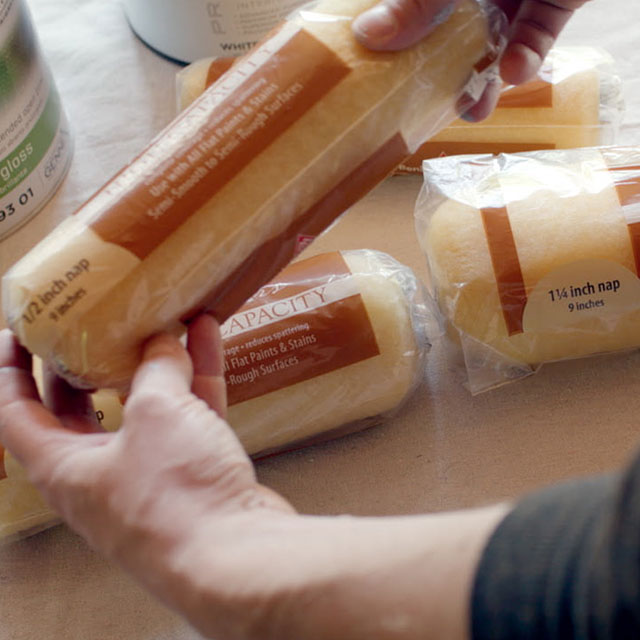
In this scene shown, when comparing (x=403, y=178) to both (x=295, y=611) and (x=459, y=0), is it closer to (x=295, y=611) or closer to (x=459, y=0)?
(x=459, y=0)


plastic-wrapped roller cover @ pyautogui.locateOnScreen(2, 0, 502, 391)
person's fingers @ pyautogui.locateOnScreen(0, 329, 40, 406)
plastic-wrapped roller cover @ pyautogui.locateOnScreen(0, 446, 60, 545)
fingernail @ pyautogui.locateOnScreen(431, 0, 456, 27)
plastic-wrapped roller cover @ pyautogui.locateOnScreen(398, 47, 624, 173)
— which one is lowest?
plastic-wrapped roller cover @ pyautogui.locateOnScreen(0, 446, 60, 545)

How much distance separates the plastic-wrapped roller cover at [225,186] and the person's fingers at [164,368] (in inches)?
0.4

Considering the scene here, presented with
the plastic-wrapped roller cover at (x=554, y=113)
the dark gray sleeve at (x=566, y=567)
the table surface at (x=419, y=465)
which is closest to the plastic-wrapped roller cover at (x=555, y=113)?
the plastic-wrapped roller cover at (x=554, y=113)

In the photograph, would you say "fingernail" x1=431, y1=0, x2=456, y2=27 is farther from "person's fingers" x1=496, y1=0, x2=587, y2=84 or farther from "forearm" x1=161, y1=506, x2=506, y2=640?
"forearm" x1=161, y1=506, x2=506, y2=640

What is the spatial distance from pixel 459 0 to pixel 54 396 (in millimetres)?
337

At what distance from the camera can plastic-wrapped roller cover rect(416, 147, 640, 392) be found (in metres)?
0.56

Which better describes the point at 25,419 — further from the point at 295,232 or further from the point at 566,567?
the point at 566,567

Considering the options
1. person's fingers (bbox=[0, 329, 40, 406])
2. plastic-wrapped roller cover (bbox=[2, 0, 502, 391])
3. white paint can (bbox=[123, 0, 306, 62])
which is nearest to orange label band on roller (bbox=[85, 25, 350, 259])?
plastic-wrapped roller cover (bbox=[2, 0, 502, 391])

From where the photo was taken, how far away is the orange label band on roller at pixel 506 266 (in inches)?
22.2

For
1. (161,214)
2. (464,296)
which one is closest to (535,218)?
(464,296)

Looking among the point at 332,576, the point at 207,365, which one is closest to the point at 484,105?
the point at 207,365

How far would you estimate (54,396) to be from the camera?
483 millimetres

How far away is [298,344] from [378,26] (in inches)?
9.1

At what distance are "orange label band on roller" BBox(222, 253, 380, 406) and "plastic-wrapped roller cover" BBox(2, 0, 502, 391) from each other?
0.36 feet
